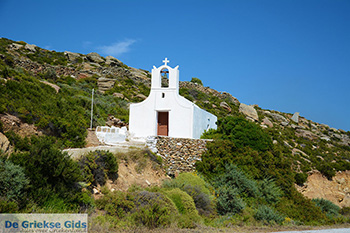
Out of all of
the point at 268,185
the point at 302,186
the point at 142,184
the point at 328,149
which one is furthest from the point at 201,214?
the point at 328,149

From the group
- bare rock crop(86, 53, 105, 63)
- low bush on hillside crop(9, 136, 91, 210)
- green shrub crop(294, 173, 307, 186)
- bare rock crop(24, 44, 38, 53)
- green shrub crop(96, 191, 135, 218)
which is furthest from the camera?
bare rock crop(86, 53, 105, 63)

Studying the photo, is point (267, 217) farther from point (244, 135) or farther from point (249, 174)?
point (244, 135)

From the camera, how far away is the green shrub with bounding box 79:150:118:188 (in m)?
10.8

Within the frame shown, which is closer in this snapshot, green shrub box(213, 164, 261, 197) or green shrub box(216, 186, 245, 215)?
green shrub box(216, 186, 245, 215)

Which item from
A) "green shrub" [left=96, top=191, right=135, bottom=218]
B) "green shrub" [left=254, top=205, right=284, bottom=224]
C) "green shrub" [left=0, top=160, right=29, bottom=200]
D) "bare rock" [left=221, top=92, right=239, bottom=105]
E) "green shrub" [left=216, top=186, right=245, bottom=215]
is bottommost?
"green shrub" [left=254, top=205, right=284, bottom=224]

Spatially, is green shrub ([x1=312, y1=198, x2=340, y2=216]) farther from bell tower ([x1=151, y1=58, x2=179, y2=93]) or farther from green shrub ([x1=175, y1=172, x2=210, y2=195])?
bell tower ([x1=151, y1=58, x2=179, y2=93])

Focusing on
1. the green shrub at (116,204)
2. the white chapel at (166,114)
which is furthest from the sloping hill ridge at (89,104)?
the green shrub at (116,204)

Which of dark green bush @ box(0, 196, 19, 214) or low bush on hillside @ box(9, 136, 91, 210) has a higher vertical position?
low bush on hillside @ box(9, 136, 91, 210)

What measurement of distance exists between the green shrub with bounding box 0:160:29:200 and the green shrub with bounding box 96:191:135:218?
2.82m

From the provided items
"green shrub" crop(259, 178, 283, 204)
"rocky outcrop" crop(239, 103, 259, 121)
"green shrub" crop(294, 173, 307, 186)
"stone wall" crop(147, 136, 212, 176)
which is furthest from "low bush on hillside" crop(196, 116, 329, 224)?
"rocky outcrop" crop(239, 103, 259, 121)

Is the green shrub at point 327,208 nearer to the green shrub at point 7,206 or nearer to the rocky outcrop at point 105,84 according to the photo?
the green shrub at point 7,206

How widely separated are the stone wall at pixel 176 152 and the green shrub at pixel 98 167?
13.4 feet

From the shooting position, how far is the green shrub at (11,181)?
7.34m

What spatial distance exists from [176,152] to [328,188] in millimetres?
16107
